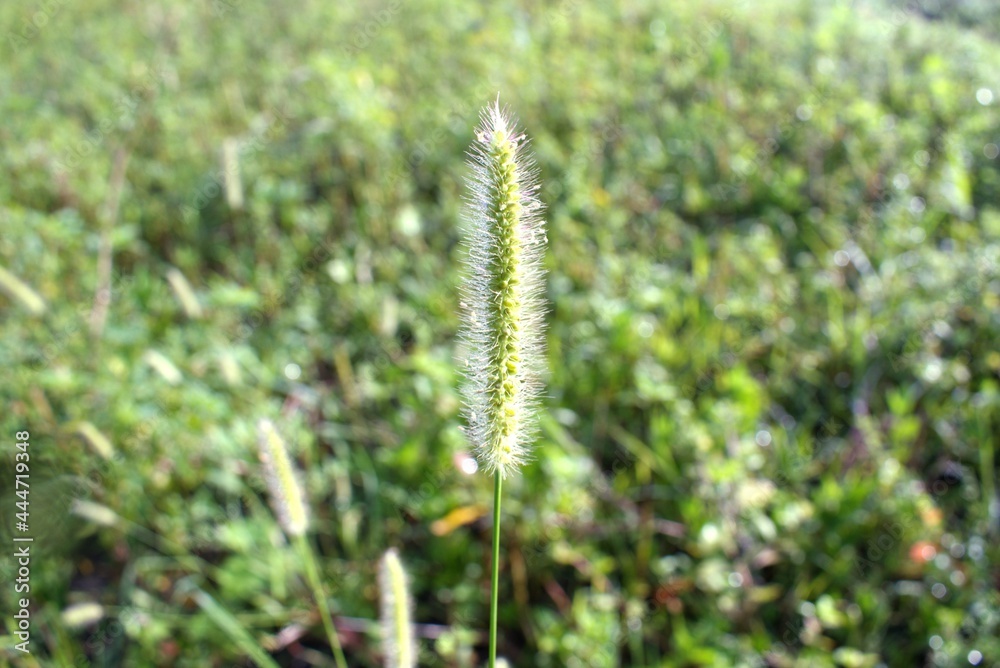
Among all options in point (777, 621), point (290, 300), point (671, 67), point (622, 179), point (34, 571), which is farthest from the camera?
point (671, 67)

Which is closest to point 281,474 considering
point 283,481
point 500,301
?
point 283,481

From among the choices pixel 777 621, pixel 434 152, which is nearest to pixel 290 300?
pixel 434 152

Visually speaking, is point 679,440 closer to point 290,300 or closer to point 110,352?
point 290,300

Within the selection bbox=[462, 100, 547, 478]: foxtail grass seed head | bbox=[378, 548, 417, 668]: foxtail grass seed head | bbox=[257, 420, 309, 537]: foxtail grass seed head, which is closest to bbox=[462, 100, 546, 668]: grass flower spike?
bbox=[462, 100, 547, 478]: foxtail grass seed head

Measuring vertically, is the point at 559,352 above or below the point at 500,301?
below

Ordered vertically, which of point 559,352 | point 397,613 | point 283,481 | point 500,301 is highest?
point 500,301

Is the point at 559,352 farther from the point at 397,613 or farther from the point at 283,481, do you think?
the point at 397,613
